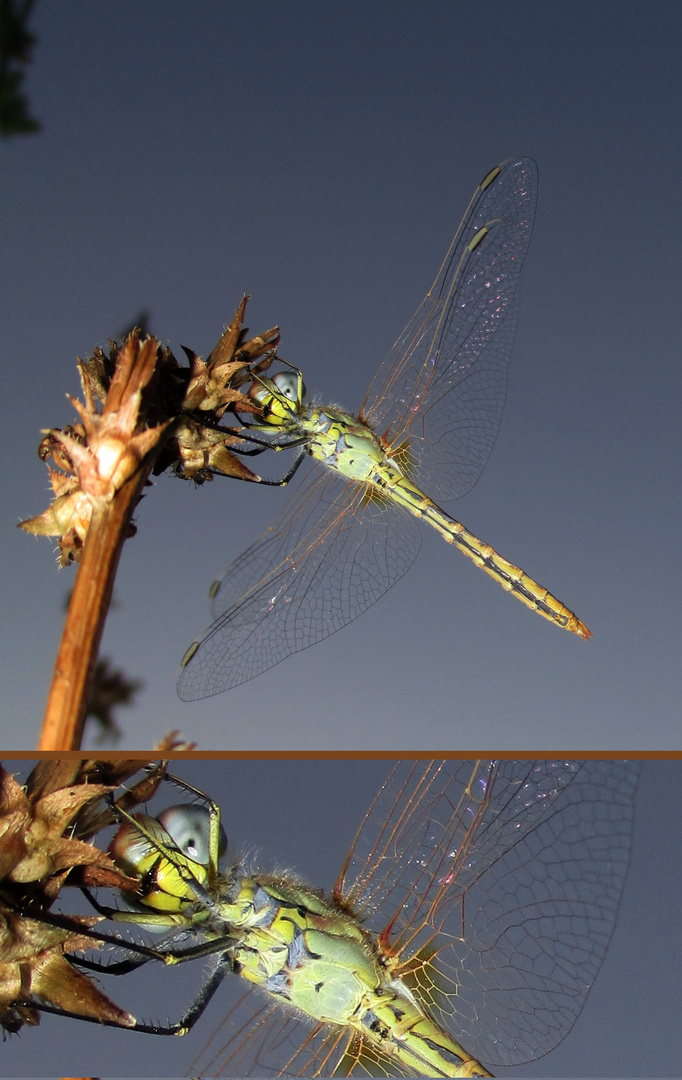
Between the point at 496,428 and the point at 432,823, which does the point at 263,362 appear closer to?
the point at 432,823

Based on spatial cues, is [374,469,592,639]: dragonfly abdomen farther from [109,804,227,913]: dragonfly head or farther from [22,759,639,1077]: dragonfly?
[109,804,227,913]: dragonfly head

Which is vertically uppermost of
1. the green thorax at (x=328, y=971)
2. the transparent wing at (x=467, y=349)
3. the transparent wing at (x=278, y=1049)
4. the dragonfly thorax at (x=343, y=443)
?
the transparent wing at (x=467, y=349)

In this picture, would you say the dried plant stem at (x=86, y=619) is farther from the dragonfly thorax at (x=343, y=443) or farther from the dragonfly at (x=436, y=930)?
the dragonfly thorax at (x=343, y=443)

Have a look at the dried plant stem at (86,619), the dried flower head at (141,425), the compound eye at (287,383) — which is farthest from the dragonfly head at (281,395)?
the dried plant stem at (86,619)

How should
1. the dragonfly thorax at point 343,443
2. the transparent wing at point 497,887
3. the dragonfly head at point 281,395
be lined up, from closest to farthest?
the transparent wing at point 497,887 → the dragonfly head at point 281,395 → the dragonfly thorax at point 343,443

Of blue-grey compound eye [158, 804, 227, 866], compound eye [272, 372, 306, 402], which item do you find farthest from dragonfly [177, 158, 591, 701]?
blue-grey compound eye [158, 804, 227, 866]

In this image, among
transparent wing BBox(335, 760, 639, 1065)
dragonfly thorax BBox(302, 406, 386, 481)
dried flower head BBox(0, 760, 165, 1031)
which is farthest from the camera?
dragonfly thorax BBox(302, 406, 386, 481)
